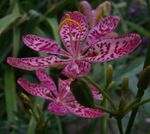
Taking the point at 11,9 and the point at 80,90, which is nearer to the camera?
the point at 80,90

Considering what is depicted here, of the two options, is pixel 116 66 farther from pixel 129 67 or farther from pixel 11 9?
pixel 11 9

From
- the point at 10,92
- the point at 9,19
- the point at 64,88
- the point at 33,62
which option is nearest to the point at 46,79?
the point at 64,88

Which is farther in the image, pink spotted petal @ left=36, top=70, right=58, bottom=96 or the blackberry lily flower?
pink spotted petal @ left=36, top=70, right=58, bottom=96

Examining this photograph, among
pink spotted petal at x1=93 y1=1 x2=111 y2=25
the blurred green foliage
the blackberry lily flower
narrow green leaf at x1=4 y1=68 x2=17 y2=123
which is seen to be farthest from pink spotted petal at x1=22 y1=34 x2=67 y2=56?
Answer: narrow green leaf at x1=4 y1=68 x2=17 y2=123

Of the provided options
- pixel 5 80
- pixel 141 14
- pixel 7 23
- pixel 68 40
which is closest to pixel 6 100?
pixel 5 80

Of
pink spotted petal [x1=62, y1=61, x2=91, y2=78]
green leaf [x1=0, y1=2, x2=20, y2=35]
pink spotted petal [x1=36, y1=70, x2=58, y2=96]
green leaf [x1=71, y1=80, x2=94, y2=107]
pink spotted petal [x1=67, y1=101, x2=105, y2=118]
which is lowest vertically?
green leaf [x1=0, y1=2, x2=20, y2=35]

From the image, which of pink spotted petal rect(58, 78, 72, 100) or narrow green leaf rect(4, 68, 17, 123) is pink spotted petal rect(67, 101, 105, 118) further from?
narrow green leaf rect(4, 68, 17, 123)

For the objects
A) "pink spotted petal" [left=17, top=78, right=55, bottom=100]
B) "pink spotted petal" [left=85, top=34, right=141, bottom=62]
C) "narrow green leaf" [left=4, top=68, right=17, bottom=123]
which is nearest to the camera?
"pink spotted petal" [left=85, top=34, right=141, bottom=62]

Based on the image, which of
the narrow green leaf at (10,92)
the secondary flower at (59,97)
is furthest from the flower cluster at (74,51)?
the narrow green leaf at (10,92)
